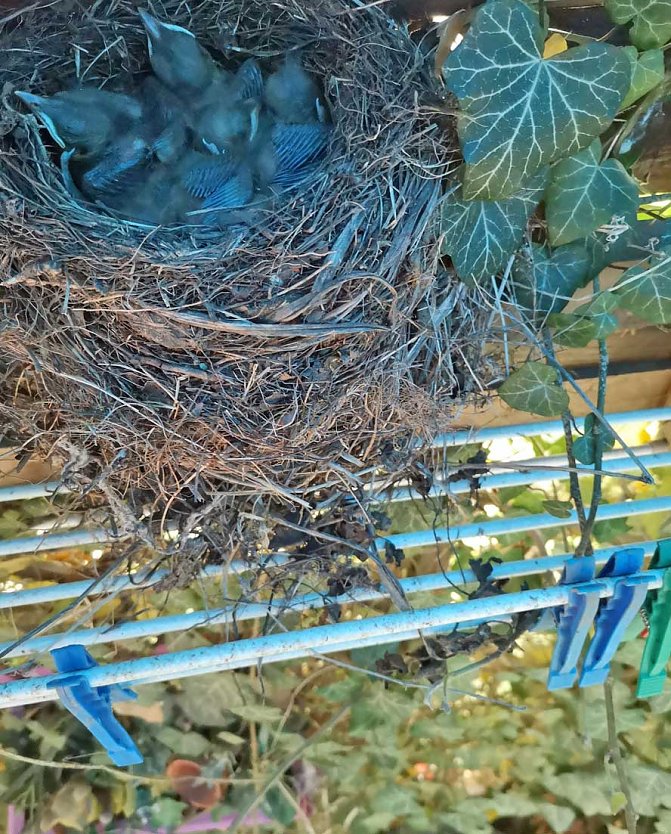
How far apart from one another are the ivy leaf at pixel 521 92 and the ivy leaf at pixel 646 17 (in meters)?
0.07

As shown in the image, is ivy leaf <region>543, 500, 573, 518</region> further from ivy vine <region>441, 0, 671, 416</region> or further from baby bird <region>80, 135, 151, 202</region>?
baby bird <region>80, 135, 151, 202</region>

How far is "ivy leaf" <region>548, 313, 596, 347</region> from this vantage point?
936mm

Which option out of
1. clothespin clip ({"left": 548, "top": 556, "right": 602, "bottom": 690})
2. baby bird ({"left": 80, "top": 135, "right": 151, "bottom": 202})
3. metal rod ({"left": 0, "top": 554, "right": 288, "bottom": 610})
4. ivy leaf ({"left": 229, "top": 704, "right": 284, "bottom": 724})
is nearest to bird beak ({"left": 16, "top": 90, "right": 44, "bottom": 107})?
baby bird ({"left": 80, "top": 135, "right": 151, "bottom": 202})

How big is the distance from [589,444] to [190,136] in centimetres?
69

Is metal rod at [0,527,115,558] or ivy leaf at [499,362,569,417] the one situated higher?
ivy leaf at [499,362,569,417]

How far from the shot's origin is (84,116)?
926 mm

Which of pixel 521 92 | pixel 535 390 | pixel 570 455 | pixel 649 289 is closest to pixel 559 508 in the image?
pixel 570 455

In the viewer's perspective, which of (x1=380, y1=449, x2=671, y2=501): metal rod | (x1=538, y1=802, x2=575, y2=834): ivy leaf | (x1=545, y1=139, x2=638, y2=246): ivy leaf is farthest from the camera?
(x1=538, y1=802, x2=575, y2=834): ivy leaf

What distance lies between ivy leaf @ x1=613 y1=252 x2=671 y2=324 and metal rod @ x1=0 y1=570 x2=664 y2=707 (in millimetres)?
329

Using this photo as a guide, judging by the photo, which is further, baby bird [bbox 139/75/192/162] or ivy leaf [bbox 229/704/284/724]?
ivy leaf [bbox 229/704/284/724]

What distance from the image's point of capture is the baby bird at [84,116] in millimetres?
907

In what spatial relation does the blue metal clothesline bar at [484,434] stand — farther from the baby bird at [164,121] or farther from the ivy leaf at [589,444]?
the baby bird at [164,121]

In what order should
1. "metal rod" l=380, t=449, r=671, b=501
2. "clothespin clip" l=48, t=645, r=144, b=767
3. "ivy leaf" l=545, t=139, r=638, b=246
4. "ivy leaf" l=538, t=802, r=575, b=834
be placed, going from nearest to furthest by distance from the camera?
"clothespin clip" l=48, t=645, r=144, b=767 → "ivy leaf" l=545, t=139, r=638, b=246 → "metal rod" l=380, t=449, r=671, b=501 → "ivy leaf" l=538, t=802, r=575, b=834

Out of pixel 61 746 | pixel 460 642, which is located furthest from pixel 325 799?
pixel 460 642
